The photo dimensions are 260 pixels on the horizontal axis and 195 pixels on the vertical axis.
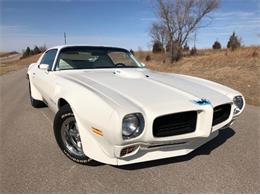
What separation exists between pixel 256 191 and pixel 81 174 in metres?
1.78

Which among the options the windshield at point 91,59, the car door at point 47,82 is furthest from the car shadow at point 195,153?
the windshield at point 91,59

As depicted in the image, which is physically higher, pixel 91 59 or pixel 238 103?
pixel 91 59

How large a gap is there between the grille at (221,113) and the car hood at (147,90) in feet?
0.27

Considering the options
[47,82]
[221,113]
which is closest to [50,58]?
[47,82]

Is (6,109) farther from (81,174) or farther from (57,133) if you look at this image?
(81,174)

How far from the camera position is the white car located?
2439 millimetres

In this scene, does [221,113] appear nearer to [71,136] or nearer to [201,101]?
[201,101]

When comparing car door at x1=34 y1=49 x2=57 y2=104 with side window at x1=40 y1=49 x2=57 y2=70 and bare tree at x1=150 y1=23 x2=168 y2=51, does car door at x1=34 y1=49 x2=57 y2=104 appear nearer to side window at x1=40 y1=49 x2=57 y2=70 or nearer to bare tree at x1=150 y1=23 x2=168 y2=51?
side window at x1=40 y1=49 x2=57 y2=70

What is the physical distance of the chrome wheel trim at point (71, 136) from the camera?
121 inches

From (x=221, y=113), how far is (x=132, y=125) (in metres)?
1.29

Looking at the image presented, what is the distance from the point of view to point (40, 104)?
5.65 meters

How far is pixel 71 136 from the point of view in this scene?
3180mm

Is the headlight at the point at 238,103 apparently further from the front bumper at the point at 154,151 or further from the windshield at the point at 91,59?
the windshield at the point at 91,59

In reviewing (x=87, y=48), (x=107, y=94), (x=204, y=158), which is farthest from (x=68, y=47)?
(x=204, y=158)
